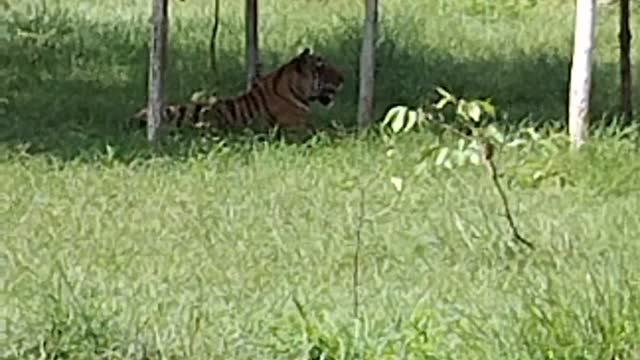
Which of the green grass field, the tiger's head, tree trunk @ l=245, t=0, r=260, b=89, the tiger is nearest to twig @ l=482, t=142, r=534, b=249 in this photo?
the green grass field

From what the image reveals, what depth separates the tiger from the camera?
1188cm

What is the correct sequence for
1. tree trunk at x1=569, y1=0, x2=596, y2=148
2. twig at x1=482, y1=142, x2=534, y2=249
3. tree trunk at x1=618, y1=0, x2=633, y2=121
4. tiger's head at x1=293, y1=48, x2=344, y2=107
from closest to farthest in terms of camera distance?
twig at x1=482, y1=142, x2=534, y2=249, tree trunk at x1=569, y1=0, x2=596, y2=148, tree trunk at x1=618, y1=0, x2=633, y2=121, tiger's head at x1=293, y1=48, x2=344, y2=107

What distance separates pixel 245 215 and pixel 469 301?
2259 mm

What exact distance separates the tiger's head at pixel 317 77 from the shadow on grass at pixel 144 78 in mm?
159

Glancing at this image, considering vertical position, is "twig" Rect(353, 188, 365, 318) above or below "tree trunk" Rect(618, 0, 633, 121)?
below

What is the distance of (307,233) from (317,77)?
5.26m

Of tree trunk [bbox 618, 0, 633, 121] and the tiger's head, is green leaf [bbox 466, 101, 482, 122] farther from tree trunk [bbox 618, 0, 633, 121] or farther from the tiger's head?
the tiger's head

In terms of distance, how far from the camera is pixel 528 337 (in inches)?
191

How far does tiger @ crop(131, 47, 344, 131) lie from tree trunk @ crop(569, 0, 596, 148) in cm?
250

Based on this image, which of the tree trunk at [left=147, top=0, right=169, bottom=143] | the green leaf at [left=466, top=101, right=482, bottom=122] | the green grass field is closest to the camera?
the green grass field

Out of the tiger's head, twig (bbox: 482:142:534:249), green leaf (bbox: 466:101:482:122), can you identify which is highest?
green leaf (bbox: 466:101:482:122)

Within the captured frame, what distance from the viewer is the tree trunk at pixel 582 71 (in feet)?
30.8

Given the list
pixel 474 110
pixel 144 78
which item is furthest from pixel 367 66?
pixel 474 110

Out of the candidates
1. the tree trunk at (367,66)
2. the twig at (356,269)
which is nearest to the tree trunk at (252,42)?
the tree trunk at (367,66)
